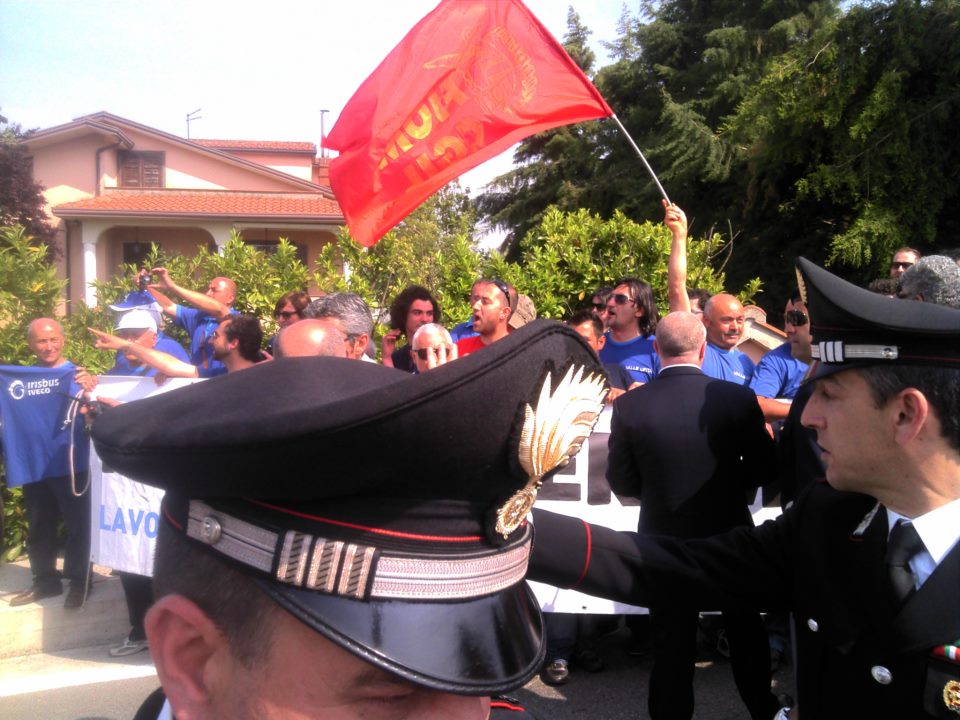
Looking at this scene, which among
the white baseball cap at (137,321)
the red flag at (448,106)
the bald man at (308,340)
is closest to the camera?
the bald man at (308,340)

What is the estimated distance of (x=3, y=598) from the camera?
17.3 feet

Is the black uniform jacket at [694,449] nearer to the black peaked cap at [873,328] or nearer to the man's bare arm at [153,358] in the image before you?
the black peaked cap at [873,328]

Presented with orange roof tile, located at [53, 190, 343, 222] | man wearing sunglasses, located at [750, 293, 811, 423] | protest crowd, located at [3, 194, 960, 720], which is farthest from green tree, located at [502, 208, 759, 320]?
orange roof tile, located at [53, 190, 343, 222]

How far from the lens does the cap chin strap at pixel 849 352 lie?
1801 mm

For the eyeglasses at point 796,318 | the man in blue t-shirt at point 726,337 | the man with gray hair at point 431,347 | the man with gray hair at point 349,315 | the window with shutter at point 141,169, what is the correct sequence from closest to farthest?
1. the man with gray hair at point 431,347
2. the man with gray hair at point 349,315
3. the eyeglasses at point 796,318
4. the man in blue t-shirt at point 726,337
5. the window with shutter at point 141,169

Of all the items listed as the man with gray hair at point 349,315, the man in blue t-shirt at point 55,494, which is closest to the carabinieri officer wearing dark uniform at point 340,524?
the man with gray hair at point 349,315

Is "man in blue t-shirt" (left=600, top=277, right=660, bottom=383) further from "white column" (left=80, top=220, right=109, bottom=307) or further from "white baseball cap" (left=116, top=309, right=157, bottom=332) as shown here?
"white column" (left=80, top=220, right=109, bottom=307)

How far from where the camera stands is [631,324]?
18.4 feet

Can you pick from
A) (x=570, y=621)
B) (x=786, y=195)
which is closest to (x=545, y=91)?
(x=570, y=621)

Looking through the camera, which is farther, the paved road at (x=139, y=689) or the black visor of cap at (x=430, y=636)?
the paved road at (x=139, y=689)

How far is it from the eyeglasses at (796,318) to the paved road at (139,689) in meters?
2.04

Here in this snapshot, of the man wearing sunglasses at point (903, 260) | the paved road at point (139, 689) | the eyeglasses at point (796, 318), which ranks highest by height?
the man wearing sunglasses at point (903, 260)

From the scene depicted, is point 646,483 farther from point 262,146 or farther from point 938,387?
point 262,146

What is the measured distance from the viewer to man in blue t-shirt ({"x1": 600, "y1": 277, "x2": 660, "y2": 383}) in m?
5.56
